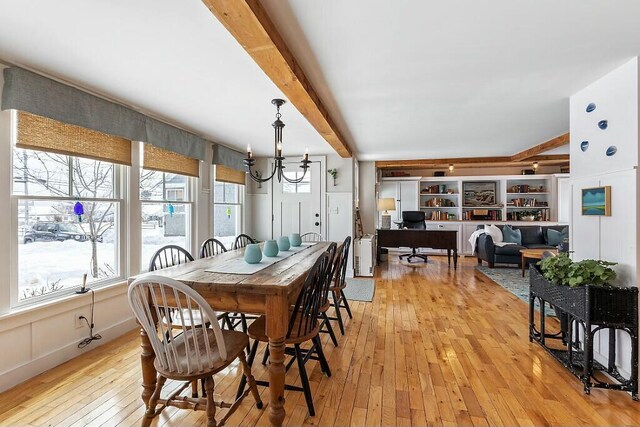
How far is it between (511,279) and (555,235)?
202 cm

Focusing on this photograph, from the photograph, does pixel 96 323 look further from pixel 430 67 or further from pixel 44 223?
pixel 430 67

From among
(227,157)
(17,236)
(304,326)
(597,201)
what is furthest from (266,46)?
(227,157)

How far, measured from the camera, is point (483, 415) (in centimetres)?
182

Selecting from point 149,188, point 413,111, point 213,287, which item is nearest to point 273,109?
point 413,111

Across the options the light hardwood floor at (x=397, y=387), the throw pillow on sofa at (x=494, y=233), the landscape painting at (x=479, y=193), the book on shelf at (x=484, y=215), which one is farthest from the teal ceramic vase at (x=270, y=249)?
the landscape painting at (x=479, y=193)

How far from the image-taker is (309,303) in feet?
6.54

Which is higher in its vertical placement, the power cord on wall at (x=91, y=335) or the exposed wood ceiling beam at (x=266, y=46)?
the exposed wood ceiling beam at (x=266, y=46)

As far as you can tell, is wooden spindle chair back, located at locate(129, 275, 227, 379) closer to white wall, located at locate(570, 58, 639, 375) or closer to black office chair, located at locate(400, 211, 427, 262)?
white wall, located at locate(570, 58, 639, 375)

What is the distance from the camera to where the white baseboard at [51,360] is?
2.12 meters

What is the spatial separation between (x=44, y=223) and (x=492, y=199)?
8.68 metres

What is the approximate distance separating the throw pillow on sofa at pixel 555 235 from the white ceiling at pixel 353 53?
3.80 meters

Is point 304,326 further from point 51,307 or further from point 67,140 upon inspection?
point 67,140

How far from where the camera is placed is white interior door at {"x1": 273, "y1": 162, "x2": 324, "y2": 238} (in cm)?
564

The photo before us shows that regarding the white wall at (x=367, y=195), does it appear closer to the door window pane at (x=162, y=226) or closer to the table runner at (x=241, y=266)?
the door window pane at (x=162, y=226)
